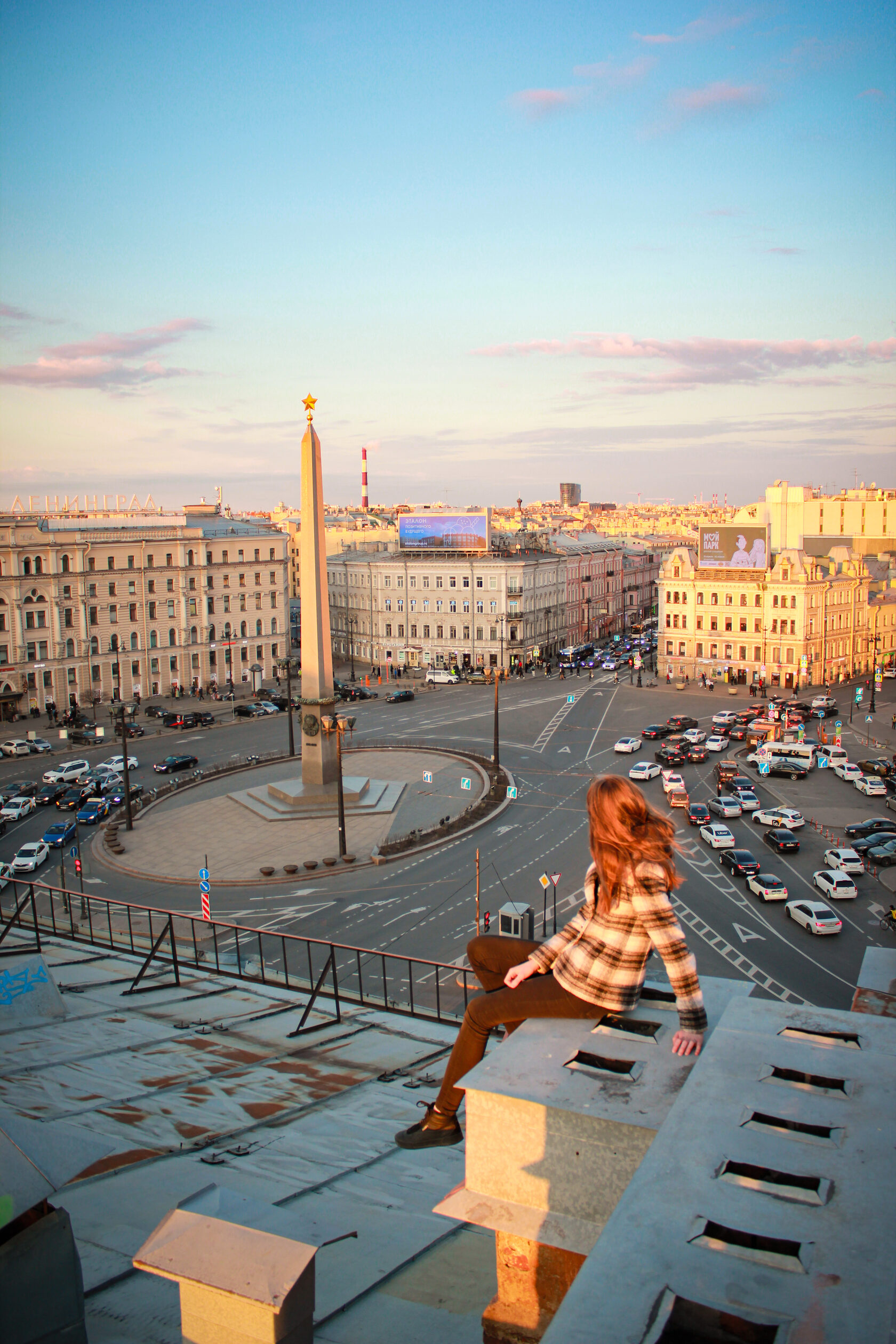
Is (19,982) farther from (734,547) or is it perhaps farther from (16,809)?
(734,547)

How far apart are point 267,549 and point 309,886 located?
54362 mm

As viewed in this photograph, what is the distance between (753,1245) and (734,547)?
81434mm

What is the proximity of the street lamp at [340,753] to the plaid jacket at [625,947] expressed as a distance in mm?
28098

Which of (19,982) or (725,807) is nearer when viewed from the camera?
(19,982)

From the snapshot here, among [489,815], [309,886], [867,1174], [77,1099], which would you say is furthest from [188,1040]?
[489,815]

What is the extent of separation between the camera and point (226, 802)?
4153 cm

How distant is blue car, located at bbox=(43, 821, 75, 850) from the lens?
36.8 metres

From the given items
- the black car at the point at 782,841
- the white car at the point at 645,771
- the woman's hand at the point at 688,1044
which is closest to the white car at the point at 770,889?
the black car at the point at 782,841

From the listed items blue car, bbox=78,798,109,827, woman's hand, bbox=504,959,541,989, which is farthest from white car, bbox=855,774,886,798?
woman's hand, bbox=504,959,541,989

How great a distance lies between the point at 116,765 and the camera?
4956 centimetres

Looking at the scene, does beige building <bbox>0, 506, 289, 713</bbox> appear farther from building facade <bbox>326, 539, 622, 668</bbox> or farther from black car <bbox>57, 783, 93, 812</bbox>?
black car <bbox>57, 783, 93, 812</bbox>

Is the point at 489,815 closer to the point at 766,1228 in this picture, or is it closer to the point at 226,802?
the point at 226,802

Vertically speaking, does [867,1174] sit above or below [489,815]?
above

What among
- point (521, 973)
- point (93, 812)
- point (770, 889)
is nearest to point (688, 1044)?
point (521, 973)
